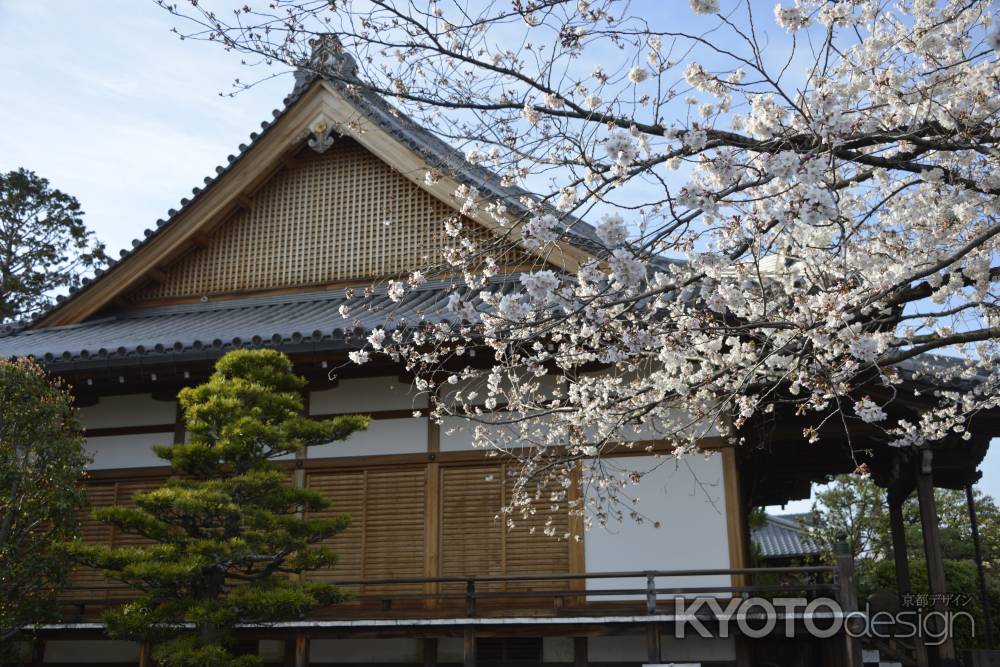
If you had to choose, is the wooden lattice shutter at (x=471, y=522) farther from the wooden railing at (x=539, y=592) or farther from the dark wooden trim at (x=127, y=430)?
the dark wooden trim at (x=127, y=430)

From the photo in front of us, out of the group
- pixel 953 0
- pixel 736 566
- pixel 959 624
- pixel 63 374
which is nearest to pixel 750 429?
pixel 736 566

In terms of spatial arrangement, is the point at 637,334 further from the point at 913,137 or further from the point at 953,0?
the point at 953,0

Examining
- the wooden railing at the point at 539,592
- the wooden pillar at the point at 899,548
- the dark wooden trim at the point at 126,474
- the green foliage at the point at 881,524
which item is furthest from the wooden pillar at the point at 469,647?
the green foliage at the point at 881,524

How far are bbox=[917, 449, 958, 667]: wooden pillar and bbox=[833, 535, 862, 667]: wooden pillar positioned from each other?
1.28 m

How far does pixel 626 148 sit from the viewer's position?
4.50 m

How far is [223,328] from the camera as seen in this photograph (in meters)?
9.96

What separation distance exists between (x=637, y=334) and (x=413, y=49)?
2018mm

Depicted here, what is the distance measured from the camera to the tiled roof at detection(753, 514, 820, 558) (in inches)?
1010

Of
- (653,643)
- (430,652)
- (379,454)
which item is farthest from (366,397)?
(653,643)

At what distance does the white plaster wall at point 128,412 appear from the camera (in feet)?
31.7

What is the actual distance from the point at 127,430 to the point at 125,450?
205 millimetres

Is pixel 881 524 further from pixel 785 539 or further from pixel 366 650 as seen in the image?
pixel 366 650

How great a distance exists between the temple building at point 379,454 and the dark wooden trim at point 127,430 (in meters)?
0.02

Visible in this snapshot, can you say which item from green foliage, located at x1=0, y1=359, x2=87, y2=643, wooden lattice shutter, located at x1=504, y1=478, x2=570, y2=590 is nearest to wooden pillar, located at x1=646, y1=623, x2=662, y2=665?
wooden lattice shutter, located at x1=504, y1=478, x2=570, y2=590
